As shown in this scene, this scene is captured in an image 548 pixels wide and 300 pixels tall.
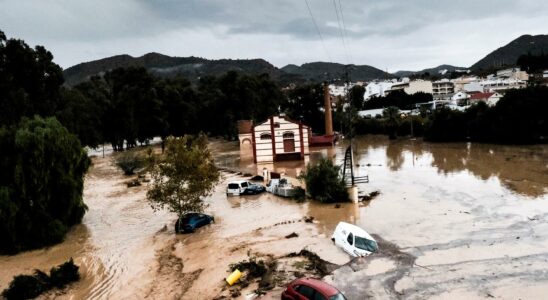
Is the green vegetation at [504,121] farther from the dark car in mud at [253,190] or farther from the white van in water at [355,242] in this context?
the white van in water at [355,242]

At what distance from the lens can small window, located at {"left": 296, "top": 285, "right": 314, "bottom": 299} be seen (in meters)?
12.4

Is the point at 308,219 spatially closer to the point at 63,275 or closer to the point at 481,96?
the point at 63,275

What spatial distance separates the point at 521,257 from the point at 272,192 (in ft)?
66.0

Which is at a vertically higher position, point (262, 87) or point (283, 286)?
point (262, 87)

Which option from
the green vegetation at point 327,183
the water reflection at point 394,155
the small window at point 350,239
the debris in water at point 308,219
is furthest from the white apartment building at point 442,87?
the small window at point 350,239

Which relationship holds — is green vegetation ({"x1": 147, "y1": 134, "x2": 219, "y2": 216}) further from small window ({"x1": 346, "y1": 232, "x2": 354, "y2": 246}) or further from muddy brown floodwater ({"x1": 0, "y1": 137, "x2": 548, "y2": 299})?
small window ({"x1": 346, "y1": 232, "x2": 354, "y2": 246})

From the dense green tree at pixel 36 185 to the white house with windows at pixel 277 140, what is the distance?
29.4m

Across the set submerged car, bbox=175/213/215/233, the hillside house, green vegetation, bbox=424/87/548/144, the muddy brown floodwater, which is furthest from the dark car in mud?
the hillside house

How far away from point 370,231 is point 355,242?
14.8 feet

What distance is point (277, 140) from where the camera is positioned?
56.6 meters

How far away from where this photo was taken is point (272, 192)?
35.0 meters

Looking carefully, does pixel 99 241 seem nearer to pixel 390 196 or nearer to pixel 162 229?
pixel 162 229

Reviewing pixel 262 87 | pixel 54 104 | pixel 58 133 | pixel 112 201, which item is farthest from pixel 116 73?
pixel 58 133

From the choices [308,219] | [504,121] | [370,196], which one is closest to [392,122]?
[504,121]
